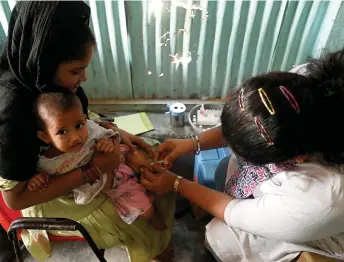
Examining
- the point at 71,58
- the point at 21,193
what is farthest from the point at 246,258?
the point at 71,58

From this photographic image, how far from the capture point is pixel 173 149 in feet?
4.52

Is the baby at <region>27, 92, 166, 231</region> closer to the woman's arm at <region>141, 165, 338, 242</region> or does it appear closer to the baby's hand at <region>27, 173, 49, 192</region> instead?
the baby's hand at <region>27, 173, 49, 192</region>

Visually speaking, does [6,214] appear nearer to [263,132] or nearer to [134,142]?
[134,142]

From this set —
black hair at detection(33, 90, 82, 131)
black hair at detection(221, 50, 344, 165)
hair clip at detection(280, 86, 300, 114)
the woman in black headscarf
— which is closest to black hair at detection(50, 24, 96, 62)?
the woman in black headscarf

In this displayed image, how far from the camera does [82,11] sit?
0.87m

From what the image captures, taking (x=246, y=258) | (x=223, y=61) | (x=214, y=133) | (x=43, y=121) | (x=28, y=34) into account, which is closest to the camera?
(x=28, y=34)

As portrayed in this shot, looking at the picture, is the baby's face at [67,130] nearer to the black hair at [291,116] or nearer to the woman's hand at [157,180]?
the woman's hand at [157,180]

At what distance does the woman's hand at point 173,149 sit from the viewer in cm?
136

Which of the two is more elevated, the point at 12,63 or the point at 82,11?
the point at 82,11

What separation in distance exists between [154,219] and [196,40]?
90cm

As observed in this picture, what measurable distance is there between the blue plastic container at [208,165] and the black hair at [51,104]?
0.80 meters

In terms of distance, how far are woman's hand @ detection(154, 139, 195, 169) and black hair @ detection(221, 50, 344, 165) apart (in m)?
0.47

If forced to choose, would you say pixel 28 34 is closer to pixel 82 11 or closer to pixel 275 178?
pixel 82 11

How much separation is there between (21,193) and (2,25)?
92 centimetres
